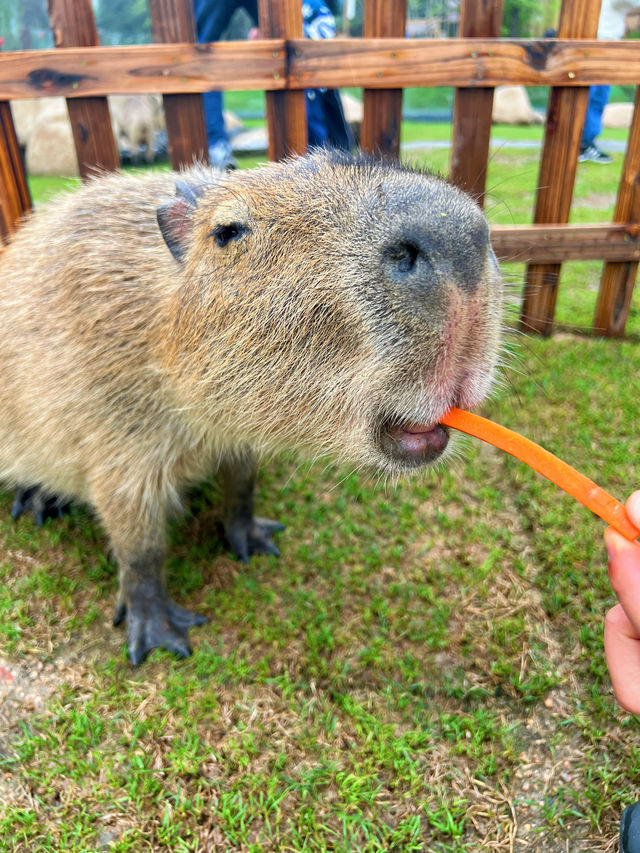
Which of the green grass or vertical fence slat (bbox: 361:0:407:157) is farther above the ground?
vertical fence slat (bbox: 361:0:407:157)

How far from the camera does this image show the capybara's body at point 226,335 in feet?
5.02

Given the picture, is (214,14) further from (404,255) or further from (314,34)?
(404,255)

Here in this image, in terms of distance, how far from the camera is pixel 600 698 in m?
2.17

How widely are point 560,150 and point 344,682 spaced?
125 inches

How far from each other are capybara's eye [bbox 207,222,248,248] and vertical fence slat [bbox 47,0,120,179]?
5.52 feet

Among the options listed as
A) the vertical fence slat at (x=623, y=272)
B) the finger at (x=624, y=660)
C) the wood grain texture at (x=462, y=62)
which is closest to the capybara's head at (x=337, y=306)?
the finger at (x=624, y=660)

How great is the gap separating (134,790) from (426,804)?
0.89 m

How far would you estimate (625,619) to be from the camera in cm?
162

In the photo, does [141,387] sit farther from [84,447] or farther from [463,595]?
[463,595]

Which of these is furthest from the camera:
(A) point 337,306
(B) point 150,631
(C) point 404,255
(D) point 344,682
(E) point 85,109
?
(E) point 85,109

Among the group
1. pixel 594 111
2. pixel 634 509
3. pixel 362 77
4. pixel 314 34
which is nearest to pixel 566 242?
pixel 362 77

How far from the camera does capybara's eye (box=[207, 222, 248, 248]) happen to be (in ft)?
5.82

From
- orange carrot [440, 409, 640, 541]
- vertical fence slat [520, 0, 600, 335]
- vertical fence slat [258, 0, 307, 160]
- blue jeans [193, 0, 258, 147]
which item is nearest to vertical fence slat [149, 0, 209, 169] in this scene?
vertical fence slat [258, 0, 307, 160]

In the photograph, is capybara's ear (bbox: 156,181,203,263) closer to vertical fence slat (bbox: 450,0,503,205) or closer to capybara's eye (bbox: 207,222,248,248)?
capybara's eye (bbox: 207,222,248,248)
